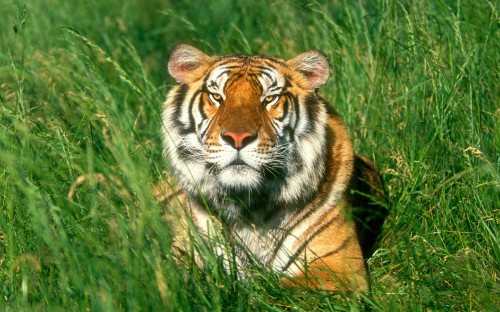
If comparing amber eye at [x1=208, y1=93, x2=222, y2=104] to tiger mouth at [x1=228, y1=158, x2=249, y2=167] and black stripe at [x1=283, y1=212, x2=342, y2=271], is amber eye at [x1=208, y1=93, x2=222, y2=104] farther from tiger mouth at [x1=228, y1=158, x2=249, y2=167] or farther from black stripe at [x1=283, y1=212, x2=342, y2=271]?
black stripe at [x1=283, y1=212, x2=342, y2=271]

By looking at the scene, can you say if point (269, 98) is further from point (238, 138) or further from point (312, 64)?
point (238, 138)

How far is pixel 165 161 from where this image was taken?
459 centimetres

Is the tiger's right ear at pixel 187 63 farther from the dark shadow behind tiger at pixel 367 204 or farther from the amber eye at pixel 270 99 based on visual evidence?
the dark shadow behind tiger at pixel 367 204

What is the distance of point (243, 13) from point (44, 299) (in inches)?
172

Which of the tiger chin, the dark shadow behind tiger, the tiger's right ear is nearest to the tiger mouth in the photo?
the tiger chin

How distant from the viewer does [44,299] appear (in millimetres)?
3391

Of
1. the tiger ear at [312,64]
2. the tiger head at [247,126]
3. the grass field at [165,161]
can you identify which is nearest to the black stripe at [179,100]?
the tiger head at [247,126]

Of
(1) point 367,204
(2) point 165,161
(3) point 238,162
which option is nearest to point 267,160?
(3) point 238,162

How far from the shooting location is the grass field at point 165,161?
3.30 metres

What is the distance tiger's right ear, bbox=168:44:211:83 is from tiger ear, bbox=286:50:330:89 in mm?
410

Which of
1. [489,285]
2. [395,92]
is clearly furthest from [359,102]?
[489,285]

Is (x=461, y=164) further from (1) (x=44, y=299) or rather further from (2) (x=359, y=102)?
(1) (x=44, y=299)

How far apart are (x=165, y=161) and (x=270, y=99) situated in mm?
580

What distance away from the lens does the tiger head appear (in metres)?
4.16
